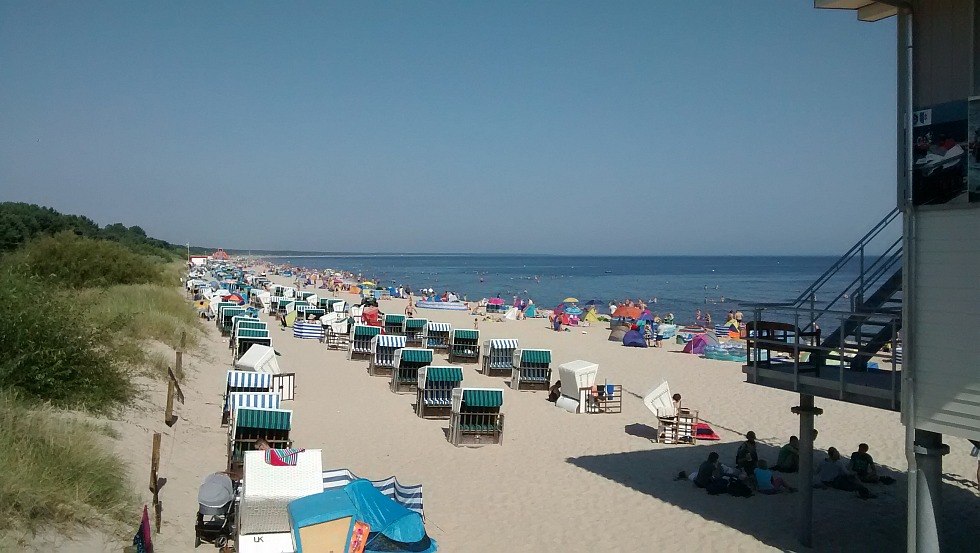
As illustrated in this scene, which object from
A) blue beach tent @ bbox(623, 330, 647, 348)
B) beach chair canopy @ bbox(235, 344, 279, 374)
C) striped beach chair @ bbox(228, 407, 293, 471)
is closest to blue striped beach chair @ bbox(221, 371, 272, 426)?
beach chair canopy @ bbox(235, 344, 279, 374)

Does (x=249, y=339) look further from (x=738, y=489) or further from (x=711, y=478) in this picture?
(x=738, y=489)

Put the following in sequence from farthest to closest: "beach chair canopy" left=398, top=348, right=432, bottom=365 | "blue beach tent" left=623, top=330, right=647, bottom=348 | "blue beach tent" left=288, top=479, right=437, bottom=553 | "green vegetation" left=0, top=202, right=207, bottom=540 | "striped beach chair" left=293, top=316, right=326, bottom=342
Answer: "blue beach tent" left=623, top=330, right=647, bottom=348 → "striped beach chair" left=293, top=316, right=326, bottom=342 → "beach chair canopy" left=398, top=348, right=432, bottom=365 → "green vegetation" left=0, top=202, right=207, bottom=540 → "blue beach tent" left=288, top=479, right=437, bottom=553

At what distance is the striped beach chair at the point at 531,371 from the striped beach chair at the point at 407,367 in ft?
6.67

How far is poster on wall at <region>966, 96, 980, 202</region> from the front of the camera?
5.40 metres

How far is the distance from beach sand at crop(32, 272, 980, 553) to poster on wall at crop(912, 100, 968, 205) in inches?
155

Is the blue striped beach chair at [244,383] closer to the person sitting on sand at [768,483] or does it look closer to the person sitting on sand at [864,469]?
the person sitting on sand at [768,483]

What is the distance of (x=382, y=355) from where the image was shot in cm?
1767

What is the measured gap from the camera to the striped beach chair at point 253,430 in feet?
29.7

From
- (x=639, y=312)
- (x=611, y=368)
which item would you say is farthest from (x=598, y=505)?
(x=639, y=312)

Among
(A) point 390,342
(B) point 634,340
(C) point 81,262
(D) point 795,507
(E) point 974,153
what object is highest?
(E) point 974,153

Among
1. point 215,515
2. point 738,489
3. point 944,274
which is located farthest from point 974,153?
point 215,515

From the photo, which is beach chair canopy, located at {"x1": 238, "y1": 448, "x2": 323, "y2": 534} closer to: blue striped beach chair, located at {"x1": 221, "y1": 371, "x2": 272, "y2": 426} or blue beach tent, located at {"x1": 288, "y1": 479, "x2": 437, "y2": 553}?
blue beach tent, located at {"x1": 288, "y1": 479, "x2": 437, "y2": 553}

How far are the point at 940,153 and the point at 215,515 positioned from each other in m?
6.96

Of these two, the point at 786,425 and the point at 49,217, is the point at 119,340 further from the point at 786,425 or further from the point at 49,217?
the point at 49,217
